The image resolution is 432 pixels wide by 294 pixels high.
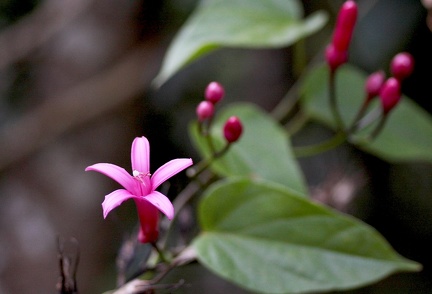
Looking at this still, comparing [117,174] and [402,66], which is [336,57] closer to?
[402,66]

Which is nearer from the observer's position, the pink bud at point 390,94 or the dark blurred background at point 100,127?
the pink bud at point 390,94

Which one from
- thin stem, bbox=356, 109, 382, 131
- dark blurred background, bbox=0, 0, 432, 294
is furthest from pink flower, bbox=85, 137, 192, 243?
dark blurred background, bbox=0, 0, 432, 294

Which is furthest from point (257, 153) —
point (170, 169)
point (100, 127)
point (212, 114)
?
point (100, 127)

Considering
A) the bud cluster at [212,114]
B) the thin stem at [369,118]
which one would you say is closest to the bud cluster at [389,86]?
the thin stem at [369,118]

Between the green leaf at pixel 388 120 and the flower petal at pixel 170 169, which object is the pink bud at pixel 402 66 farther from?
the flower petal at pixel 170 169

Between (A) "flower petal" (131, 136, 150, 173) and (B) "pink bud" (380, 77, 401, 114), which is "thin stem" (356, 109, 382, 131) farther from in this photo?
(A) "flower petal" (131, 136, 150, 173)

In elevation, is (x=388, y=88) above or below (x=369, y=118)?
above
